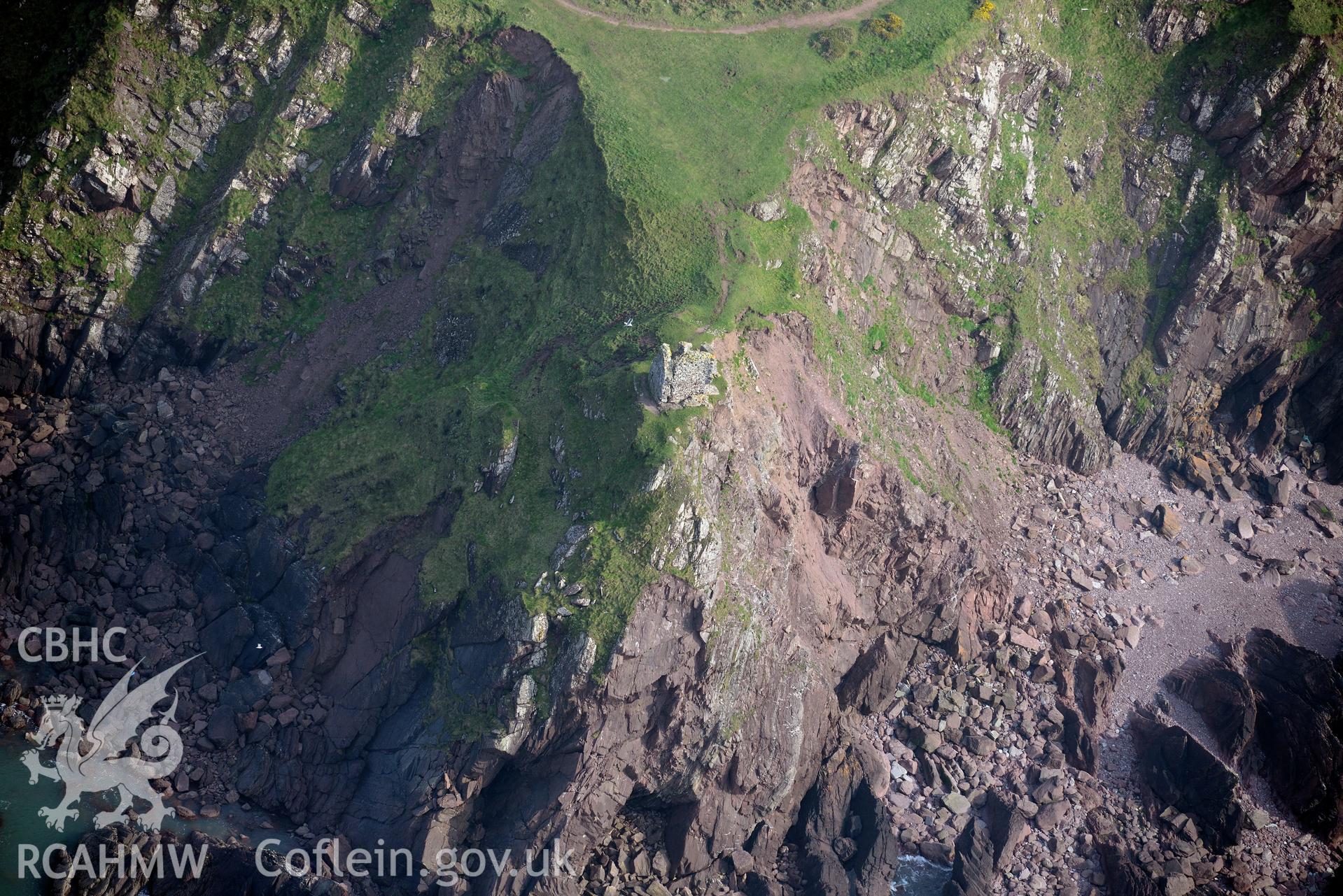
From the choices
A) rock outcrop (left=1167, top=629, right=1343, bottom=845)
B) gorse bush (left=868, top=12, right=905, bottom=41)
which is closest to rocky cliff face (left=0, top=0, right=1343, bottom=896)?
rock outcrop (left=1167, top=629, right=1343, bottom=845)

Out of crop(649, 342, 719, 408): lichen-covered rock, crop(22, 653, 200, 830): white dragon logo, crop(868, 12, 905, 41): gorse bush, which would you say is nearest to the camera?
crop(22, 653, 200, 830): white dragon logo

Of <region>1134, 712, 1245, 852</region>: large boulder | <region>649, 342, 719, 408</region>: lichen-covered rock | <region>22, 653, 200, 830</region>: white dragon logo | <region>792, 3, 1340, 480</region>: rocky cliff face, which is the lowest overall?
<region>22, 653, 200, 830</region>: white dragon logo

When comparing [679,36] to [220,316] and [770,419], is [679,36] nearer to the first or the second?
[770,419]

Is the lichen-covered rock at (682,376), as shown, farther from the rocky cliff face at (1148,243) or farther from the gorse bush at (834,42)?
the gorse bush at (834,42)

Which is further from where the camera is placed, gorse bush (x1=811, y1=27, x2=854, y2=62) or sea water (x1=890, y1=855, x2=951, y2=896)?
gorse bush (x1=811, y1=27, x2=854, y2=62)

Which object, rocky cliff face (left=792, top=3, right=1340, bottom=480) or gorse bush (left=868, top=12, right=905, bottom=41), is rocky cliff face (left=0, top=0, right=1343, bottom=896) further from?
gorse bush (left=868, top=12, right=905, bottom=41)

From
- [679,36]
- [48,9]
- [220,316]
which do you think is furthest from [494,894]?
[48,9]
